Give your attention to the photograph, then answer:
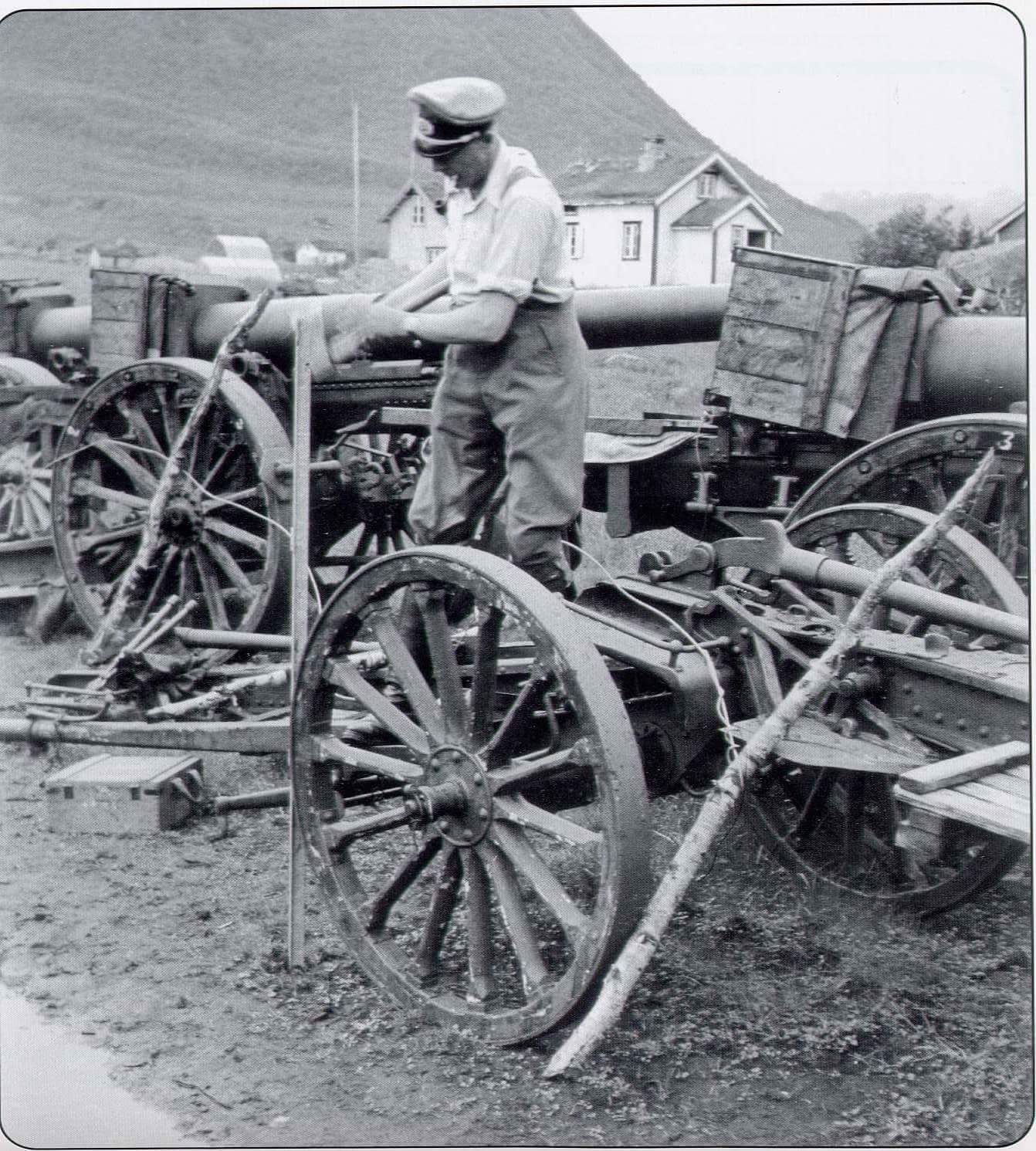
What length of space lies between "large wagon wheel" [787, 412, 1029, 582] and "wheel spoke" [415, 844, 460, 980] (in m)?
1.92

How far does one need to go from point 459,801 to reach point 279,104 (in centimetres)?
474

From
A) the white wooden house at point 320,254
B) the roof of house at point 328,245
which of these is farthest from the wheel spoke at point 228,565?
the white wooden house at point 320,254

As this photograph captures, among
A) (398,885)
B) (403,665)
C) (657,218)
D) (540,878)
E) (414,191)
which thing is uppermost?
(414,191)

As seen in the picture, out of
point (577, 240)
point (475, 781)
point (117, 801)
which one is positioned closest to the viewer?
point (475, 781)

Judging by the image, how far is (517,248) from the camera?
3.66 meters

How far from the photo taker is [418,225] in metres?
7.19

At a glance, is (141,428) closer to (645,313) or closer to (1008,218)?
(645,313)

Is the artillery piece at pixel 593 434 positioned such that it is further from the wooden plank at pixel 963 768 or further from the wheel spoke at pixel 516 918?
the wheel spoke at pixel 516 918

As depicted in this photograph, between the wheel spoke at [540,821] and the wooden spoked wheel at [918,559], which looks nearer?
the wheel spoke at [540,821]

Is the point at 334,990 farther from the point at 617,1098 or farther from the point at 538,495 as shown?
the point at 538,495

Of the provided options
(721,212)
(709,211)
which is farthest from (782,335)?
(709,211)

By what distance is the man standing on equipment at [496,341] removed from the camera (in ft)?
12.1

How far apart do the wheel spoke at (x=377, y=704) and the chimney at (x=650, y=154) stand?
123 inches

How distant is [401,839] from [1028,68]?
324 cm
